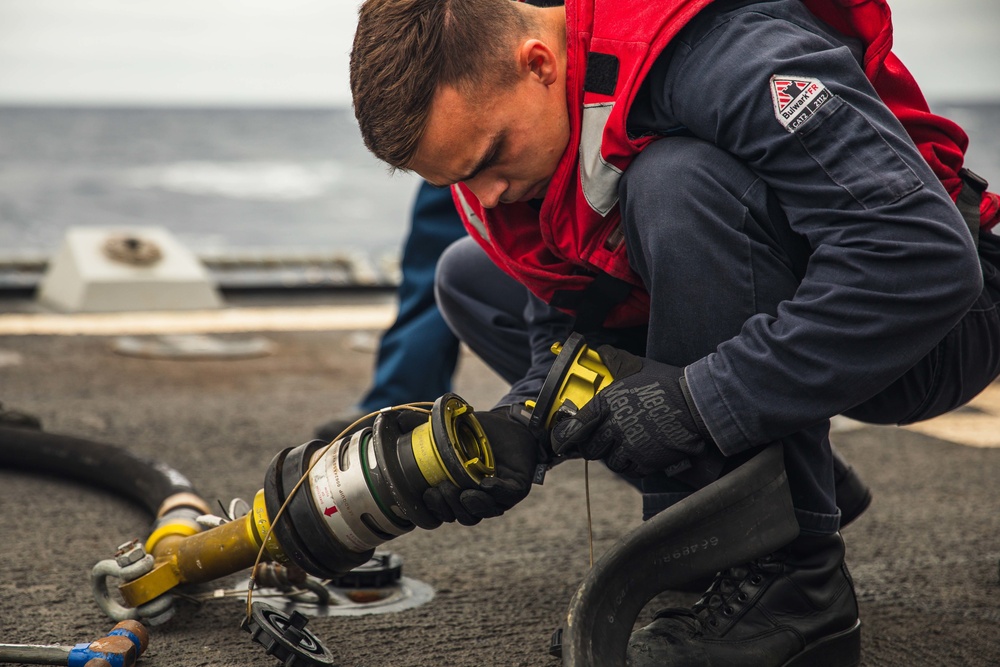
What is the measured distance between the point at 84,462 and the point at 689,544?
1221 millimetres

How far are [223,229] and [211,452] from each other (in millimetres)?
17183

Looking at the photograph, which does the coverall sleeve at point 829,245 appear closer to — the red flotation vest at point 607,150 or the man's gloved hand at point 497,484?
the red flotation vest at point 607,150

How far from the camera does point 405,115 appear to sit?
1171 mm

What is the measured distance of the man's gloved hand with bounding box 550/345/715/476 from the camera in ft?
3.67

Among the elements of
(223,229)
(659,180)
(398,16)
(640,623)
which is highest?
(398,16)

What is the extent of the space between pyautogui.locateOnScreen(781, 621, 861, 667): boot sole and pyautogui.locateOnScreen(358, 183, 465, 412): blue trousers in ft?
3.94

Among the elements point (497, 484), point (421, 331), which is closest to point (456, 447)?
point (497, 484)

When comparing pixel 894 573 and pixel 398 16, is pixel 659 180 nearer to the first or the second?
pixel 398 16

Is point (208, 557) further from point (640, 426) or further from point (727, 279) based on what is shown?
point (727, 279)

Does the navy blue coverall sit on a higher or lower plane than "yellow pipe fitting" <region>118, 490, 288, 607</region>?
higher

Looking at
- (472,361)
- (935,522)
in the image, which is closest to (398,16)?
(935,522)

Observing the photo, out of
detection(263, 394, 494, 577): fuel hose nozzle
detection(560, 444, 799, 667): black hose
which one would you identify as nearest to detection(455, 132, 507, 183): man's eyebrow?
detection(263, 394, 494, 577): fuel hose nozzle

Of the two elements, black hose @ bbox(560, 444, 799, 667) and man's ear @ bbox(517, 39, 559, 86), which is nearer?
black hose @ bbox(560, 444, 799, 667)

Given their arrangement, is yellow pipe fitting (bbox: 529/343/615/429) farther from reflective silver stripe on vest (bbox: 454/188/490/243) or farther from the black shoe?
the black shoe
